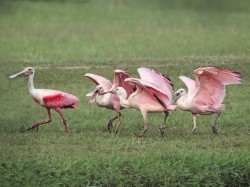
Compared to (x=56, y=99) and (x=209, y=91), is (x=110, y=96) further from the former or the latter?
(x=209, y=91)

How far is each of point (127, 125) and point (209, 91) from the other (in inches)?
50.3

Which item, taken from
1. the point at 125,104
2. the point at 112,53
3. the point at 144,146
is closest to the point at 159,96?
the point at 125,104

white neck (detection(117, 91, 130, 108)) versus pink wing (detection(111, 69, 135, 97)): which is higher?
pink wing (detection(111, 69, 135, 97))

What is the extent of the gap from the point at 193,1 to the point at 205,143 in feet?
18.4

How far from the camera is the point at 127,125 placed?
949 cm

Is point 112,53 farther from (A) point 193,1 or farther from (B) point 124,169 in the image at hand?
(A) point 193,1

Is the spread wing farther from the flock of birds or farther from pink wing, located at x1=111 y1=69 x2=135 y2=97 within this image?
pink wing, located at x1=111 y1=69 x2=135 y2=97

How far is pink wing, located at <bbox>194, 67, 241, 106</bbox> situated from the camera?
28.3 ft

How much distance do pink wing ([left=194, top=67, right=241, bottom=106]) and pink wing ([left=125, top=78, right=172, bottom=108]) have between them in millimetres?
331

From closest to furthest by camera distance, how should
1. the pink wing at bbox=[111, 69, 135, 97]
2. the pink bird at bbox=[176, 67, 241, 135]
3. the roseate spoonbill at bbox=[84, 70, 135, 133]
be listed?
the pink bird at bbox=[176, 67, 241, 135] → the roseate spoonbill at bbox=[84, 70, 135, 133] → the pink wing at bbox=[111, 69, 135, 97]

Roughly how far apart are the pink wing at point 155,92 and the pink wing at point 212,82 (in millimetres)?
331

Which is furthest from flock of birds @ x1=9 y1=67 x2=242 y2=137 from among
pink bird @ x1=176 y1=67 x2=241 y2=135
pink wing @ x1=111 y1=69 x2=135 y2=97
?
pink wing @ x1=111 y1=69 x2=135 y2=97

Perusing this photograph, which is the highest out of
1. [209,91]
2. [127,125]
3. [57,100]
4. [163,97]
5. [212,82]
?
[212,82]

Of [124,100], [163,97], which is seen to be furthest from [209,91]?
[124,100]
